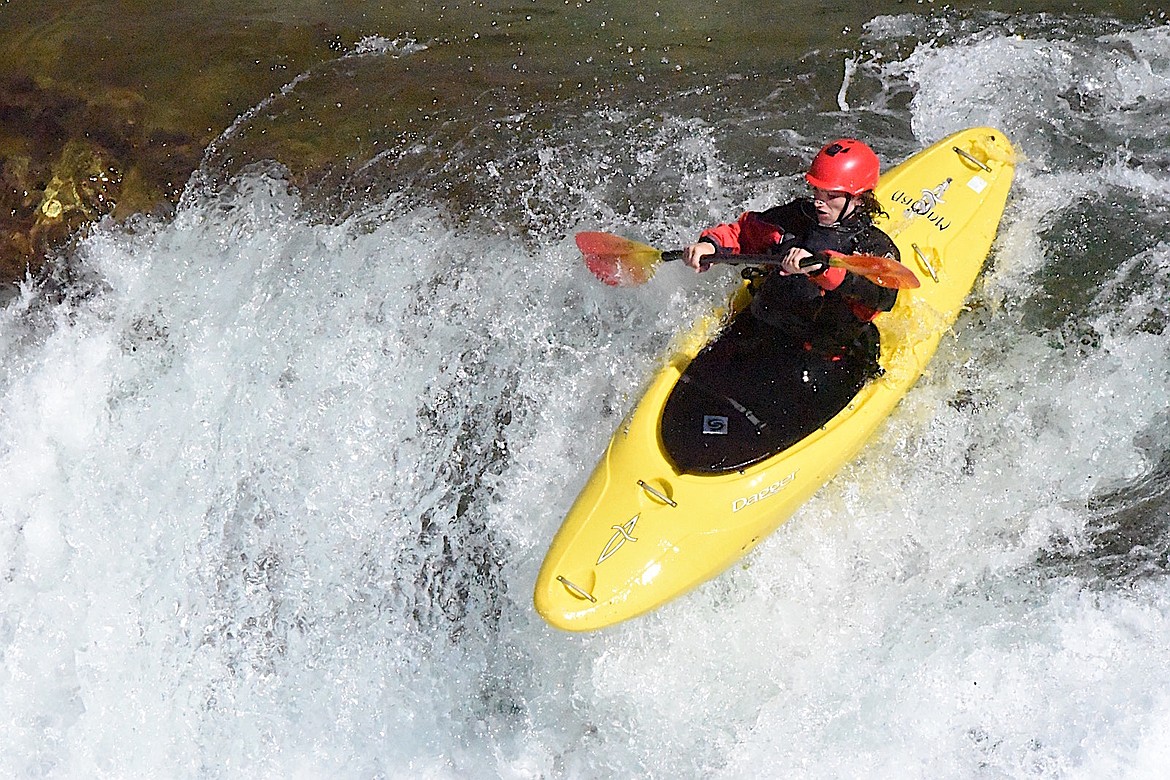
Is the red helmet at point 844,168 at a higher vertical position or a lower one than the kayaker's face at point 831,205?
higher

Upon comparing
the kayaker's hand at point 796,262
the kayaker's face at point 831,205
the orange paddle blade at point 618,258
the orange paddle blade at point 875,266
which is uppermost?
the kayaker's face at point 831,205

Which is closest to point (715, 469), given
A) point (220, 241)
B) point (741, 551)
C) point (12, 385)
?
point (741, 551)

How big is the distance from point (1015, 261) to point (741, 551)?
86.1 inches

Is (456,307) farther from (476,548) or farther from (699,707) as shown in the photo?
(699,707)

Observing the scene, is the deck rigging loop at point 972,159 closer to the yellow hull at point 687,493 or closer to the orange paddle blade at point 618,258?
the yellow hull at point 687,493

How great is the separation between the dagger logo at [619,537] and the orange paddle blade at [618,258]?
3.79ft

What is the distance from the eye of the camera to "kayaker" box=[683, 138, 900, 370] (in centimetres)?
360

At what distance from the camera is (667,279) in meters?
4.95

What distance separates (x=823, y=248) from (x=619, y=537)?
134 centimetres

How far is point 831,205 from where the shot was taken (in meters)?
3.68

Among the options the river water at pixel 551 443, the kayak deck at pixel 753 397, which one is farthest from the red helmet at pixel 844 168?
the river water at pixel 551 443

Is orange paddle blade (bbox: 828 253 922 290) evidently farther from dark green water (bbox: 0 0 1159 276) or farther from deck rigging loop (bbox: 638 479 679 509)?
dark green water (bbox: 0 0 1159 276)

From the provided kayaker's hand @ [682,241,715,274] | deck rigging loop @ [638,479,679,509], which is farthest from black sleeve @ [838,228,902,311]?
deck rigging loop @ [638,479,679,509]

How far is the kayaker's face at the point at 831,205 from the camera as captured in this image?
3.63 meters
